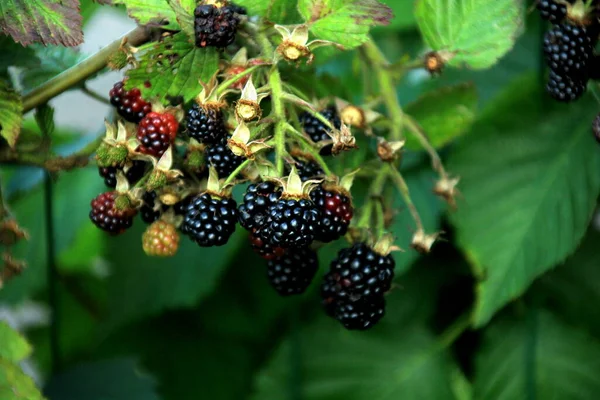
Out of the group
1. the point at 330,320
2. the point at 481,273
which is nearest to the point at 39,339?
the point at 330,320

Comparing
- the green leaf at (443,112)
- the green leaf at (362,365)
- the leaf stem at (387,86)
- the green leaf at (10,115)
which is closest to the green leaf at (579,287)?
the green leaf at (362,365)

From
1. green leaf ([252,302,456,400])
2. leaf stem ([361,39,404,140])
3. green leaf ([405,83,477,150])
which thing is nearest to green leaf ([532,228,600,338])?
green leaf ([252,302,456,400])

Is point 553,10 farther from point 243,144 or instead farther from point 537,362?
point 537,362

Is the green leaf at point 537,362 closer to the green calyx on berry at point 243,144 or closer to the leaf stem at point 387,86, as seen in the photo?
the leaf stem at point 387,86

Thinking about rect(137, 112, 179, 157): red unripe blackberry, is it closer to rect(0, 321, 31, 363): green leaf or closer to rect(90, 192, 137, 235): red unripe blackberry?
rect(90, 192, 137, 235): red unripe blackberry

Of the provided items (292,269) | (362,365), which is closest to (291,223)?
(292,269)

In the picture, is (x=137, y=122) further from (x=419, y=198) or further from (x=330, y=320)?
(x=330, y=320)
